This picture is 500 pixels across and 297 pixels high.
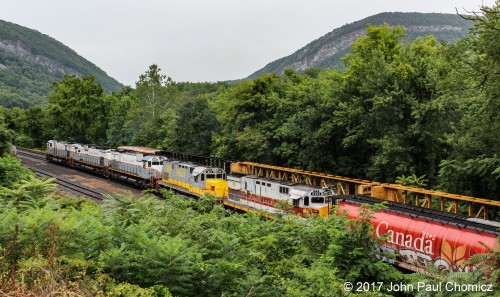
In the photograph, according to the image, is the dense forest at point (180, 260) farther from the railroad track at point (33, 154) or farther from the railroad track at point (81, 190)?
the railroad track at point (33, 154)

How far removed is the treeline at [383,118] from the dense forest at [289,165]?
116 millimetres

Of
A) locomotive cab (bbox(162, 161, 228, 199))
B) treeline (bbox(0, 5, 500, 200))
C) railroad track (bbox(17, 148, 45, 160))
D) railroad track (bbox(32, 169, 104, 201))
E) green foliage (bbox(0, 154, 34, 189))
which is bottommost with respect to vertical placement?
railroad track (bbox(32, 169, 104, 201))

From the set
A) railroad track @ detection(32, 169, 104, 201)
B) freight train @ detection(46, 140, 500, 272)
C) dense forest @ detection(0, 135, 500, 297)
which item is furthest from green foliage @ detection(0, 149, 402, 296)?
railroad track @ detection(32, 169, 104, 201)

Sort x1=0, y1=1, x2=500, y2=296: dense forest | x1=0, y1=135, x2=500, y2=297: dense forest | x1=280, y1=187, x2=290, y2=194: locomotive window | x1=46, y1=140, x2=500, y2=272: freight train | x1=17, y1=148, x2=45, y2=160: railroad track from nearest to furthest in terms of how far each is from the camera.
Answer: x1=0, y1=135, x2=500, y2=297: dense forest → x1=0, y1=1, x2=500, y2=296: dense forest → x1=46, y1=140, x2=500, y2=272: freight train → x1=280, y1=187, x2=290, y2=194: locomotive window → x1=17, y1=148, x2=45, y2=160: railroad track

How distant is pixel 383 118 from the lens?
31.4 metres

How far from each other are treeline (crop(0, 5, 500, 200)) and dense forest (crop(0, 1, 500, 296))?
0.12m

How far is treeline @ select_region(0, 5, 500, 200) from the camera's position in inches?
828

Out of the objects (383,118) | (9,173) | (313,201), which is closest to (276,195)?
(313,201)

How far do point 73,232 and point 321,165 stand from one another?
1117 inches

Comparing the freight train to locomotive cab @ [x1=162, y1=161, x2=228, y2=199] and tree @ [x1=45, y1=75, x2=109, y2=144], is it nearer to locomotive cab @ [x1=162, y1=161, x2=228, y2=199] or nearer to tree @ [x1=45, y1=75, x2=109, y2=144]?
locomotive cab @ [x1=162, y1=161, x2=228, y2=199]

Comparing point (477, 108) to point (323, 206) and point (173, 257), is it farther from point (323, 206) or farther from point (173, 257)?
point (173, 257)

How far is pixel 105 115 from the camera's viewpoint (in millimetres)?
83500

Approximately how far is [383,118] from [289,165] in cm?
1108

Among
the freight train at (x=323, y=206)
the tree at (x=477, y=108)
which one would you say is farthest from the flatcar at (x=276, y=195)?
the tree at (x=477, y=108)
